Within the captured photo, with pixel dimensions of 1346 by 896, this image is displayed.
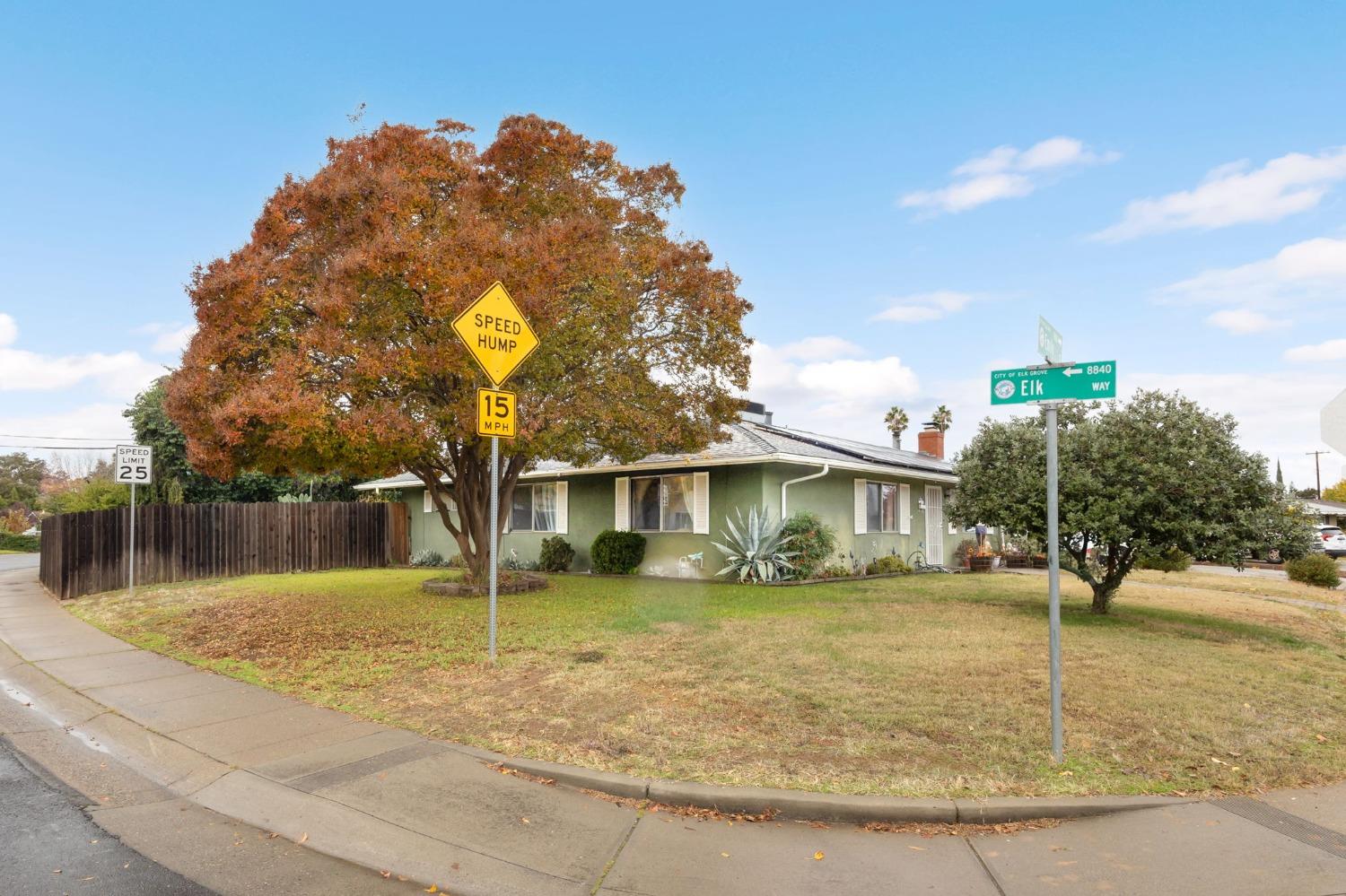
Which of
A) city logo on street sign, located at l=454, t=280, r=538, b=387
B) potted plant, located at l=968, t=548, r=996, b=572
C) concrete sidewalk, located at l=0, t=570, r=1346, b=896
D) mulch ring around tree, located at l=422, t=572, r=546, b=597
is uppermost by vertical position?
city logo on street sign, located at l=454, t=280, r=538, b=387

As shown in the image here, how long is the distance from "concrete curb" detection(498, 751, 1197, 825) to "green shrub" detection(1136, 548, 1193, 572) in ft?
23.3

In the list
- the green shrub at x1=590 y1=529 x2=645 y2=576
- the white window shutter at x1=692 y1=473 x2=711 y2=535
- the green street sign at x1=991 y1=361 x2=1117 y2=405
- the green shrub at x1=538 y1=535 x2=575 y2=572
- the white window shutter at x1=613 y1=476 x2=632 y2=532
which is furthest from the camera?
the green shrub at x1=538 y1=535 x2=575 y2=572

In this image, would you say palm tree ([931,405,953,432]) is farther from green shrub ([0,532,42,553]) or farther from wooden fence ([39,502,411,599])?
green shrub ([0,532,42,553])

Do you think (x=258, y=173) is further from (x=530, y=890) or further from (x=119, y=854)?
(x=530, y=890)

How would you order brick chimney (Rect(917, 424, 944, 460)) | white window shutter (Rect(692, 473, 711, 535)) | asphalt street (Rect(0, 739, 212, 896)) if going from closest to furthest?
asphalt street (Rect(0, 739, 212, 896))
white window shutter (Rect(692, 473, 711, 535))
brick chimney (Rect(917, 424, 944, 460))

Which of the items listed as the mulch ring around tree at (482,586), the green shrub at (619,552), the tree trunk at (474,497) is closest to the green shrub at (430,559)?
the green shrub at (619,552)

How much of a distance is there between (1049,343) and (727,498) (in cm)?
1225

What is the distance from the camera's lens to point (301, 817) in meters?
4.16

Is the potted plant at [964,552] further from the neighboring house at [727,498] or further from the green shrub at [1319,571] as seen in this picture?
the green shrub at [1319,571]

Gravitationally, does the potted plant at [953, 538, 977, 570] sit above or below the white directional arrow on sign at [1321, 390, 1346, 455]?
below

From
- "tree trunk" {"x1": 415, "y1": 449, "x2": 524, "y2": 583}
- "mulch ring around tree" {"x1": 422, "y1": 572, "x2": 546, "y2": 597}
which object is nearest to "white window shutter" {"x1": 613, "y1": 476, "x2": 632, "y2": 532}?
"mulch ring around tree" {"x1": 422, "y1": 572, "x2": 546, "y2": 597}

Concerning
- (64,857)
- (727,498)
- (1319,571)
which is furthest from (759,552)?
(1319,571)

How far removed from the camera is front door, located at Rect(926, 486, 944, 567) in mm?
21594

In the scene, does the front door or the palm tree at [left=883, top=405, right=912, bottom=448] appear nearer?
the front door
